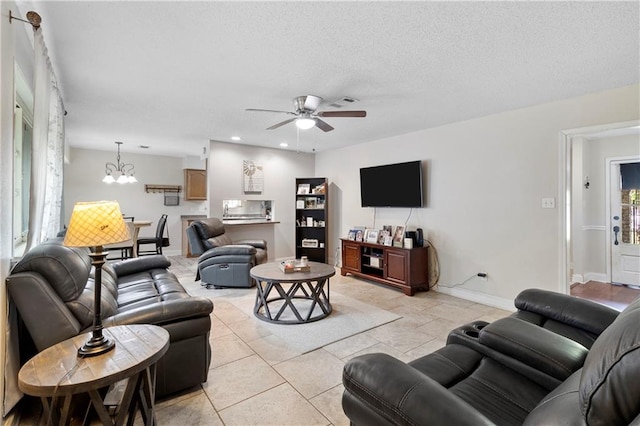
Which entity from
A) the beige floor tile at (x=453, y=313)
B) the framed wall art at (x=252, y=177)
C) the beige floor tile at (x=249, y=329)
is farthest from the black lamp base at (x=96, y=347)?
the framed wall art at (x=252, y=177)

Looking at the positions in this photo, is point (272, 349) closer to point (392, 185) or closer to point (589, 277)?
point (392, 185)

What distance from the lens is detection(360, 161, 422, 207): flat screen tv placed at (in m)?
4.75

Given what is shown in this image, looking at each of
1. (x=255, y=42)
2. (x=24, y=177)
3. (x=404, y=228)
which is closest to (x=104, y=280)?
(x=24, y=177)

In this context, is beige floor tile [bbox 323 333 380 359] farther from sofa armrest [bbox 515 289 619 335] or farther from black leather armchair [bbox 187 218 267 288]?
black leather armchair [bbox 187 218 267 288]

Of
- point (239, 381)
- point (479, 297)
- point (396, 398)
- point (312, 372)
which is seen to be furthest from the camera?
point (479, 297)

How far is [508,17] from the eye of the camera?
1.91 metres

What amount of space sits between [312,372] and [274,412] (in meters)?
0.51

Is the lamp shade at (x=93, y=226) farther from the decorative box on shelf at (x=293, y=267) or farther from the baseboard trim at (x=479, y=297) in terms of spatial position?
the baseboard trim at (x=479, y=297)

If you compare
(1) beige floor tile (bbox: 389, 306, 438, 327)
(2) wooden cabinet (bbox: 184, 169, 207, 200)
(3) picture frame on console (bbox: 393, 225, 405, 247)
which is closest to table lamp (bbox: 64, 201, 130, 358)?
(1) beige floor tile (bbox: 389, 306, 438, 327)

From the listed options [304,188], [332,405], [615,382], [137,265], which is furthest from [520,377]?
[304,188]

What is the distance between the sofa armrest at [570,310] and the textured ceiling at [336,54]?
5.78 ft

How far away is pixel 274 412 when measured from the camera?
1.90 m

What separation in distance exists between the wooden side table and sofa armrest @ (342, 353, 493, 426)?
970 millimetres

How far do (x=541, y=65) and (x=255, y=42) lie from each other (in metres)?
2.33
